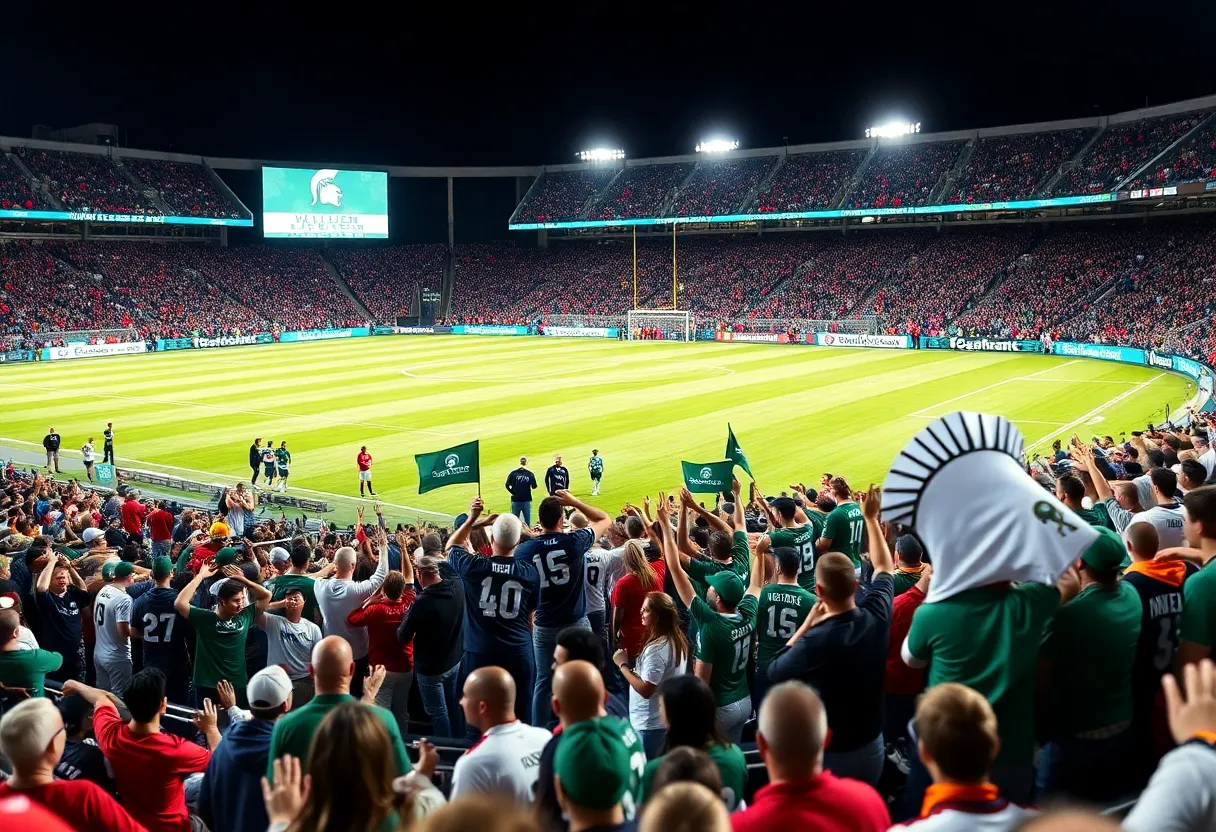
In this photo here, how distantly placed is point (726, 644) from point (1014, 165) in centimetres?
7118

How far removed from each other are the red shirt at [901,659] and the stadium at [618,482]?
22mm

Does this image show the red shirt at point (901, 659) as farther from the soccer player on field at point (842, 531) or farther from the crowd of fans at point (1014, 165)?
the crowd of fans at point (1014, 165)

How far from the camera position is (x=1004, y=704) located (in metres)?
4.77

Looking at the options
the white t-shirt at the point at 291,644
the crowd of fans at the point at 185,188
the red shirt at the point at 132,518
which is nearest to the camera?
the white t-shirt at the point at 291,644

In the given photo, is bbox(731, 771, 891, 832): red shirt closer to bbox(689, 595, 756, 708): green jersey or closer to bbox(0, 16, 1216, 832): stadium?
bbox(0, 16, 1216, 832): stadium

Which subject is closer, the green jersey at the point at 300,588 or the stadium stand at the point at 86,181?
the green jersey at the point at 300,588

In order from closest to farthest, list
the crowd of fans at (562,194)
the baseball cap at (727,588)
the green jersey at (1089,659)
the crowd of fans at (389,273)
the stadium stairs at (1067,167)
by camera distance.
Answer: the green jersey at (1089,659) < the baseball cap at (727,588) < the stadium stairs at (1067,167) < the crowd of fans at (389,273) < the crowd of fans at (562,194)

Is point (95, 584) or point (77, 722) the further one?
point (95, 584)

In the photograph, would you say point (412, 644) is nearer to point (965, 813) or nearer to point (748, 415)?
point (965, 813)

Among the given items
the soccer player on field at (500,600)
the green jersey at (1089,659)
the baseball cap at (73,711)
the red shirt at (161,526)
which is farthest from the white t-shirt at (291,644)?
Result: the red shirt at (161,526)

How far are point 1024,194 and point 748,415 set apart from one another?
4140 cm

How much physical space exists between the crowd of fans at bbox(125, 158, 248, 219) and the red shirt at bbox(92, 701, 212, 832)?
76673mm

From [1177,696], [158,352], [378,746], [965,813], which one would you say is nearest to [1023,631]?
[1177,696]

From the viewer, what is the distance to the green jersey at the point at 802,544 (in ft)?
32.7
